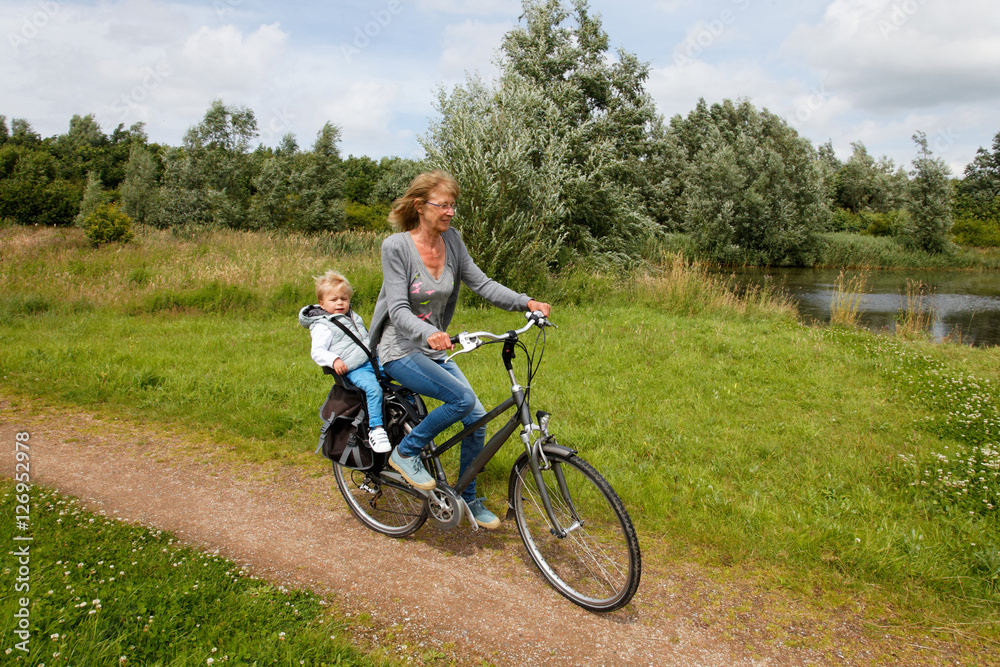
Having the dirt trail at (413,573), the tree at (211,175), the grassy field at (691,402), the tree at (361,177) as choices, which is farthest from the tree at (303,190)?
the dirt trail at (413,573)

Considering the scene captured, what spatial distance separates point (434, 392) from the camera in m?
3.45

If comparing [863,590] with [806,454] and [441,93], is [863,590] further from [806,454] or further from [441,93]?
[441,93]

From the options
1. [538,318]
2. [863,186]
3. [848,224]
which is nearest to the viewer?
[538,318]

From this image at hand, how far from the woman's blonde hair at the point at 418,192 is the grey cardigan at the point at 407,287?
13cm

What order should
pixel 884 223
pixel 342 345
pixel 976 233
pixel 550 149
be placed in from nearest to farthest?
1. pixel 342 345
2. pixel 550 149
3. pixel 976 233
4. pixel 884 223

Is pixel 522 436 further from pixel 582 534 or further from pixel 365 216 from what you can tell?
pixel 365 216

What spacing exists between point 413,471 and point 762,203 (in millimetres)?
32254

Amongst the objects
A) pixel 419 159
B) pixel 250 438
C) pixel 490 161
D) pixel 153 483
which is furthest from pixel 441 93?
pixel 153 483

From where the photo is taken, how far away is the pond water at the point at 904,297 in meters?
15.4

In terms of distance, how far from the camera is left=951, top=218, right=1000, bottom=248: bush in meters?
37.3

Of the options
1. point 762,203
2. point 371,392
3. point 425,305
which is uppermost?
point 762,203

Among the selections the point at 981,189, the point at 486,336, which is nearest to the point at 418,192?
the point at 486,336

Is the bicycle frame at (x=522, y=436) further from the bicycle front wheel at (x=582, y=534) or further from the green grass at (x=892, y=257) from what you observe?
the green grass at (x=892, y=257)

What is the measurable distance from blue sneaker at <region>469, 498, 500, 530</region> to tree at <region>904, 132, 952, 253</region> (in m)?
37.1
